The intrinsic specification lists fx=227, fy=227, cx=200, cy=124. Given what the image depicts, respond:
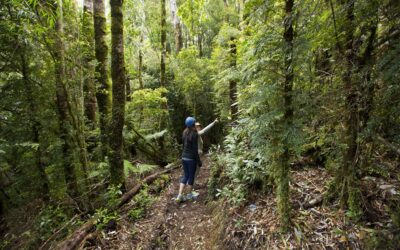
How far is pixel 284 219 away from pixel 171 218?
282cm

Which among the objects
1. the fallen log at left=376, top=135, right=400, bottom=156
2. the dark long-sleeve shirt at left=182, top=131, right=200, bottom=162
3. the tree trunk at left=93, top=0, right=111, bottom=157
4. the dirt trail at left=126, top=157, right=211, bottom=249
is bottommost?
the dirt trail at left=126, top=157, right=211, bottom=249

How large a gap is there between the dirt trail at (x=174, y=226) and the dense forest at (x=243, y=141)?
0.11ft

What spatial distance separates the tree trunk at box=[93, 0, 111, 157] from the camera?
6652 millimetres

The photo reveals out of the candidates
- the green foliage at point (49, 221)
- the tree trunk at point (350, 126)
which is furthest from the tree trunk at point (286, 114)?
the green foliage at point (49, 221)

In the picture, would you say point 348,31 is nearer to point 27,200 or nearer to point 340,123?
point 340,123

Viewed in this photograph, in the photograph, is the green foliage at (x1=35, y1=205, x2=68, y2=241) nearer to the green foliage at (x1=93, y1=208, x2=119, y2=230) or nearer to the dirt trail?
the green foliage at (x1=93, y1=208, x2=119, y2=230)

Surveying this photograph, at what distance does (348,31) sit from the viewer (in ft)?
8.61

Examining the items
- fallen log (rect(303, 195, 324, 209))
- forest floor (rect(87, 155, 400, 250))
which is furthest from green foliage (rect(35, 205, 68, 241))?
fallen log (rect(303, 195, 324, 209))

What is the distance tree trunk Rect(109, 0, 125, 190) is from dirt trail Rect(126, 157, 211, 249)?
129 centimetres

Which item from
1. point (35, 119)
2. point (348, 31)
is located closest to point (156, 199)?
point (35, 119)

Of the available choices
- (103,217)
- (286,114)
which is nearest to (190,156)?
(103,217)

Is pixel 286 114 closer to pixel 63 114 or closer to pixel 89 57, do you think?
pixel 63 114

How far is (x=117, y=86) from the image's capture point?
16.9 ft

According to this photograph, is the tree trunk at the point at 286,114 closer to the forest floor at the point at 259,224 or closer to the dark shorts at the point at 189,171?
the forest floor at the point at 259,224
